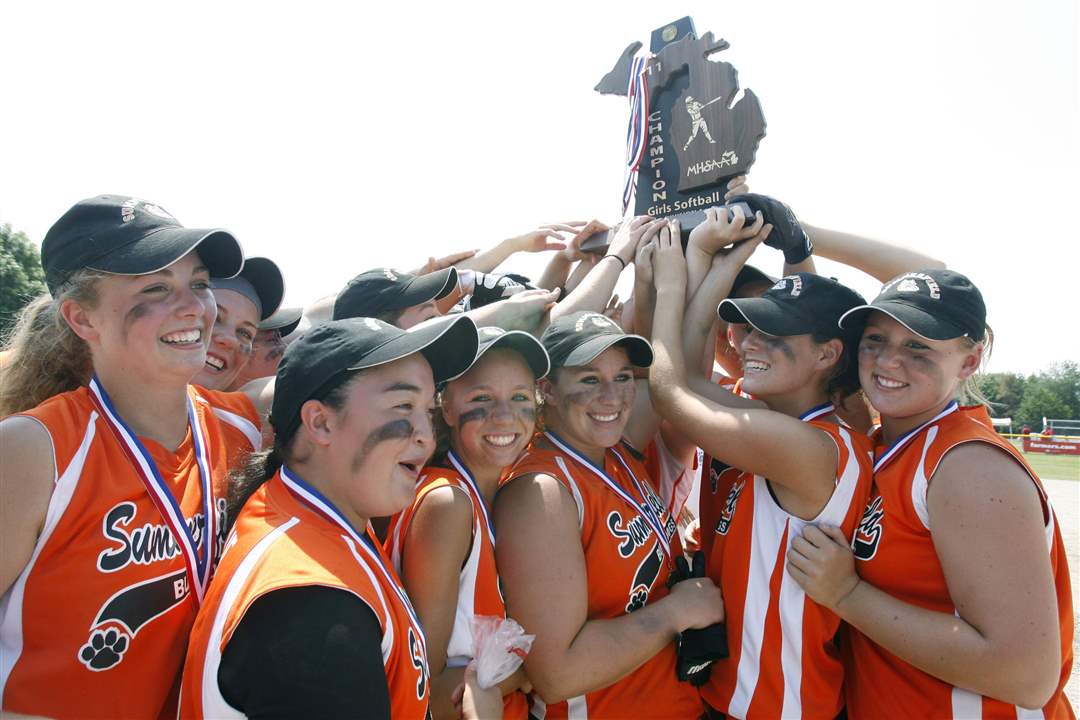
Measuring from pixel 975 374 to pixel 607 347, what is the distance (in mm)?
1788

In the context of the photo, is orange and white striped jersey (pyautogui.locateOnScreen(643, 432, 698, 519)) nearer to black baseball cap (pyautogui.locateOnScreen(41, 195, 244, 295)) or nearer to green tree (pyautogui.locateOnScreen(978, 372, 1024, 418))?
black baseball cap (pyautogui.locateOnScreen(41, 195, 244, 295))

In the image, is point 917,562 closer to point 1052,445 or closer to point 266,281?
point 266,281

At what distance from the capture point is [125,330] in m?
2.22

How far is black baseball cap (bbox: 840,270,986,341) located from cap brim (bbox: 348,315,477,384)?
1.72 metres

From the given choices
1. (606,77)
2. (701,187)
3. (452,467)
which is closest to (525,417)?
A: (452,467)

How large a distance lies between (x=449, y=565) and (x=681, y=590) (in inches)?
44.1

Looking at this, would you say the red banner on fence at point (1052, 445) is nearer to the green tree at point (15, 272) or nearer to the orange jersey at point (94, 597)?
the orange jersey at point (94, 597)

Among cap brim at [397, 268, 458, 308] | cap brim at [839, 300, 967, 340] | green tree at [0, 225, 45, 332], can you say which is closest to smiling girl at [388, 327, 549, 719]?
cap brim at [397, 268, 458, 308]

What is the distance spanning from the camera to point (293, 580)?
5.10ft

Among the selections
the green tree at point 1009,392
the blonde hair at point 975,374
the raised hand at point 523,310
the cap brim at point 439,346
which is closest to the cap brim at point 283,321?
the raised hand at point 523,310

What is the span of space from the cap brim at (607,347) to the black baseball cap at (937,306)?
947 millimetres

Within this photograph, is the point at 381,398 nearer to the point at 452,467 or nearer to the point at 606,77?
the point at 452,467

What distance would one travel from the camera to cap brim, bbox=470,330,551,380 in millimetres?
2836

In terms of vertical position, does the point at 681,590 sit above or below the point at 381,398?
below
